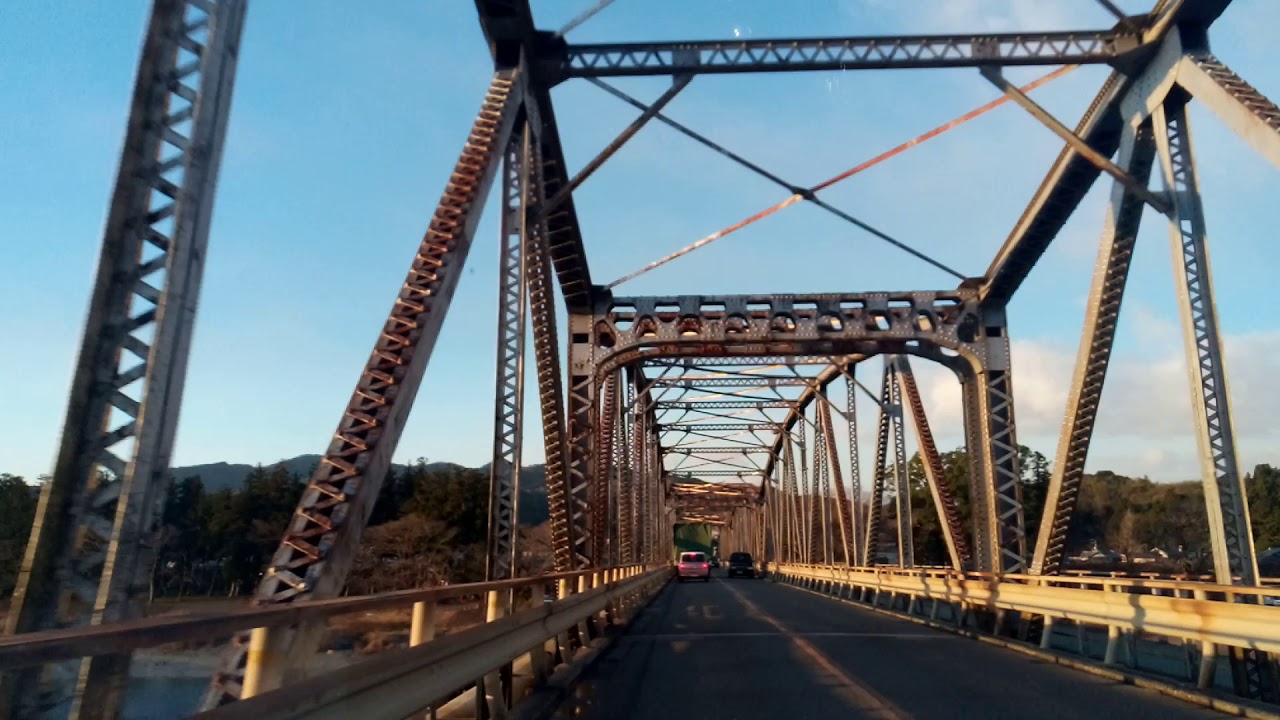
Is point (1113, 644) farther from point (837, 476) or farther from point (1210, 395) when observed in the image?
point (837, 476)

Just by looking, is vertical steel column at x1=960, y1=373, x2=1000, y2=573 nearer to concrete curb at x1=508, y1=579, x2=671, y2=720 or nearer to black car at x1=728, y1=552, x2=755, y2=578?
concrete curb at x1=508, y1=579, x2=671, y2=720

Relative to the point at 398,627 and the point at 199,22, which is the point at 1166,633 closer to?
the point at 398,627

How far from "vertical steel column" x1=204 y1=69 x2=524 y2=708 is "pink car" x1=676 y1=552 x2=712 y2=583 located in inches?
1868

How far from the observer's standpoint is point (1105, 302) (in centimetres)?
1364

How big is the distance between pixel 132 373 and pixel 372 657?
1.78 meters

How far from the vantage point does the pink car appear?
55.4 metres

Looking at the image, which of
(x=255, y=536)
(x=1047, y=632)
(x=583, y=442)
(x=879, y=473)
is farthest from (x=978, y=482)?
(x=255, y=536)

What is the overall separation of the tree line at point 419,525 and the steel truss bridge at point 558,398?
72cm

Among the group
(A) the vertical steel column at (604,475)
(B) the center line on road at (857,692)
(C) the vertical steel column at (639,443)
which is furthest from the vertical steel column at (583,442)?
(C) the vertical steel column at (639,443)

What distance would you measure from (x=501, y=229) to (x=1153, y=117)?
28.5 ft

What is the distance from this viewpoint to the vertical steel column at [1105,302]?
13375 mm

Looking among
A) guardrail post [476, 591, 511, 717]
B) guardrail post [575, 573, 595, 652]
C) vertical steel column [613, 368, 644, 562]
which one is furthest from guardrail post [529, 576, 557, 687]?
vertical steel column [613, 368, 644, 562]

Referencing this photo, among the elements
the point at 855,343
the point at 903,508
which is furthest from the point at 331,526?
the point at 903,508

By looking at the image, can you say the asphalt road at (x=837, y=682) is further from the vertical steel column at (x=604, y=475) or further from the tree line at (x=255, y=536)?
the vertical steel column at (x=604, y=475)
